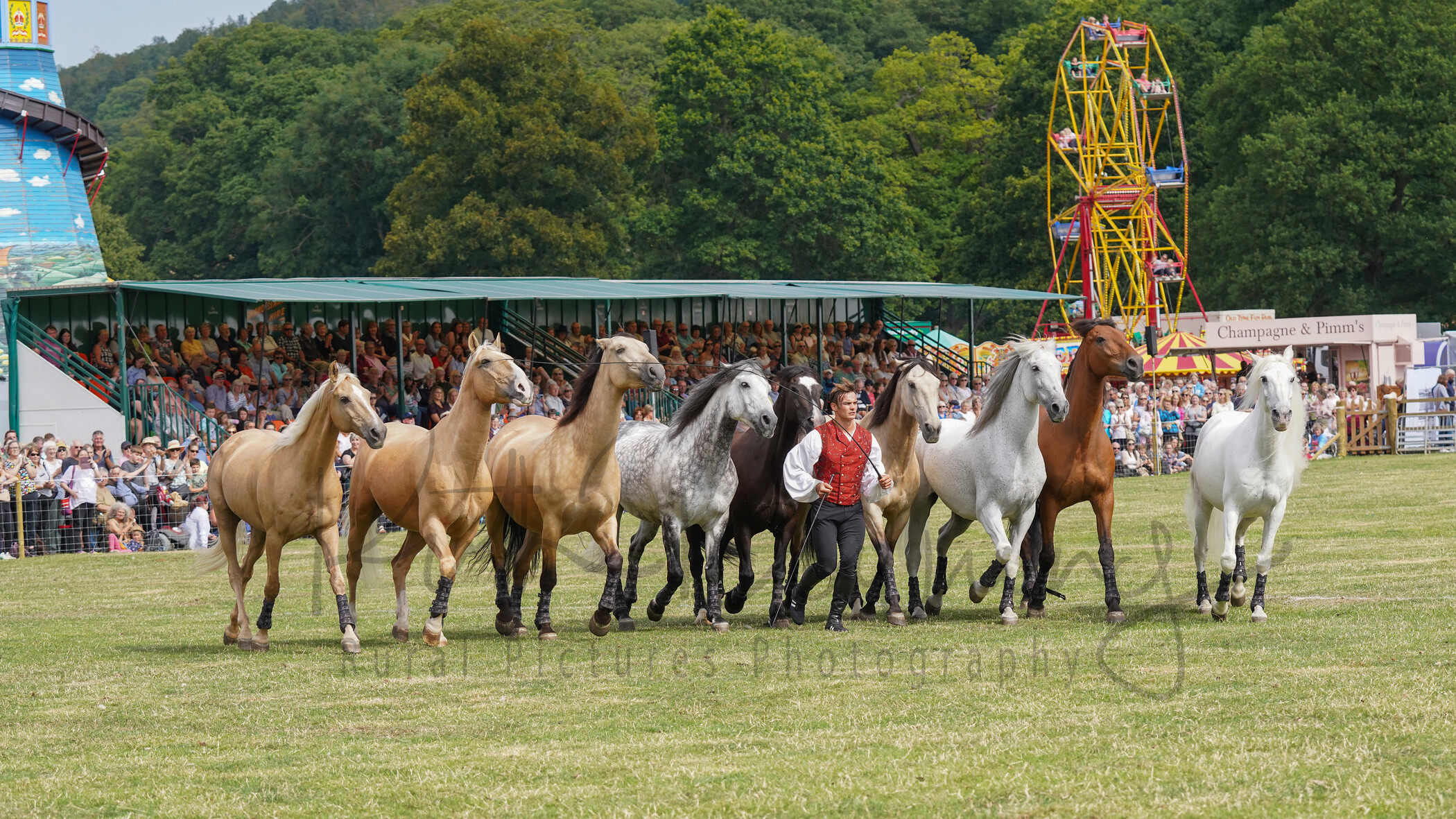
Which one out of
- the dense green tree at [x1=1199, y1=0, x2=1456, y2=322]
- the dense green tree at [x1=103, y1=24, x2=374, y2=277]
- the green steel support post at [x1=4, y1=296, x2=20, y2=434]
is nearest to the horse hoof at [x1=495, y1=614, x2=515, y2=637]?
the green steel support post at [x1=4, y1=296, x2=20, y2=434]

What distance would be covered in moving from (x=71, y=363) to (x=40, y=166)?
8.68 metres

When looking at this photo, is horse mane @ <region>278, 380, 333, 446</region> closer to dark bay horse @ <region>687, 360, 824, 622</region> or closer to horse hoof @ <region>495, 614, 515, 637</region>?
horse hoof @ <region>495, 614, 515, 637</region>

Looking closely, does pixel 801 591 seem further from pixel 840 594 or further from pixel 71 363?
pixel 71 363

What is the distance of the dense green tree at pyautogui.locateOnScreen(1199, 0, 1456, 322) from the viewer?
48.0 metres

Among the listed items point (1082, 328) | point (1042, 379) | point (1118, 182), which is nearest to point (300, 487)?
point (1042, 379)

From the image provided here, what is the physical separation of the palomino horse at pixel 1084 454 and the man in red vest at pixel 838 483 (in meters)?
1.36

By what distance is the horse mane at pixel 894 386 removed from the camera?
37.7ft

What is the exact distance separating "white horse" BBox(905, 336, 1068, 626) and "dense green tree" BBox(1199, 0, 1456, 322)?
39.6m

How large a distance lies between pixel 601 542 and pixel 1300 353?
34.0 meters

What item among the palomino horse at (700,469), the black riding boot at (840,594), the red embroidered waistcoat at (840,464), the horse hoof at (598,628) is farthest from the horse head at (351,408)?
the black riding boot at (840,594)

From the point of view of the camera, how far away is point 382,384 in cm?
2520

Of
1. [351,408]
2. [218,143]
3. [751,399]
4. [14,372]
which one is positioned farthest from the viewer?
[218,143]

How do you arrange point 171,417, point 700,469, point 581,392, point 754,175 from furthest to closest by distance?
point 754,175 < point 171,417 < point 700,469 < point 581,392

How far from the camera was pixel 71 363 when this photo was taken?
910 inches
